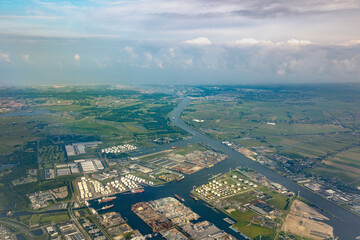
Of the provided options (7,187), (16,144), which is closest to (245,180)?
(7,187)

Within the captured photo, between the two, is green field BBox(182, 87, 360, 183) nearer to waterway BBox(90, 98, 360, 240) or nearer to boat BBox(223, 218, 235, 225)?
waterway BBox(90, 98, 360, 240)

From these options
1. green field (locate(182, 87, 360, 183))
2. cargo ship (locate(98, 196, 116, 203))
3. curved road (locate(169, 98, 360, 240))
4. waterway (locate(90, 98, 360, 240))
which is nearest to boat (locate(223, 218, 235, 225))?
waterway (locate(90, 98, 360, 240))

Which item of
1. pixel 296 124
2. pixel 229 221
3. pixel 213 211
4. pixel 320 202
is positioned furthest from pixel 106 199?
pixel 296 124

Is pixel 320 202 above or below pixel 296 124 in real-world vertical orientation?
below

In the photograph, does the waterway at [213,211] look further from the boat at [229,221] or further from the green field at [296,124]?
the green field at [296,124]

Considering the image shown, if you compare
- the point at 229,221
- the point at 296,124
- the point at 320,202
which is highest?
the point at 296,124

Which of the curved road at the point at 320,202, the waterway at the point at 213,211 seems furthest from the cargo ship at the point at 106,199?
the curved road at the point at 320,202

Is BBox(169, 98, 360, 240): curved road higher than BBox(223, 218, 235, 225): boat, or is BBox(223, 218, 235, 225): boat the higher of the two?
BBox(169, 98, 360, 240): curved road

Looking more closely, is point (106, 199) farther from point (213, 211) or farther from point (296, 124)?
point (296, 124)

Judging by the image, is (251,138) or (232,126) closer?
(251,138)

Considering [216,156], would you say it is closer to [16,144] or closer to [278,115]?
[16,144]

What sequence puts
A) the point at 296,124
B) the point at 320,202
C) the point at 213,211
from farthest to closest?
the point at 296,124 → the point at 320,202 → the point at 213,211
